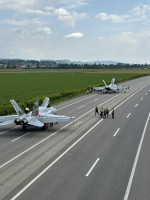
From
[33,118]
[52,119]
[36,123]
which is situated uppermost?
[33,118]

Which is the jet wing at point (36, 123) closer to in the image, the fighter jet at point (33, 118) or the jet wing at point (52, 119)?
the fighter jet at point (33, 118)

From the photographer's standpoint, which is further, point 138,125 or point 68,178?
point 138,125

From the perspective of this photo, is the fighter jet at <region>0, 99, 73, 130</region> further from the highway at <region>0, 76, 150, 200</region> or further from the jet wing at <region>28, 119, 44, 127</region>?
the highway at <region>0, 76, 150, 200</region>

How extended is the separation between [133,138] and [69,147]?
7.35 meters

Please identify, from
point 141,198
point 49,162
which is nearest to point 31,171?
point 49,162

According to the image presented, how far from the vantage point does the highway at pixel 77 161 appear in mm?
17062

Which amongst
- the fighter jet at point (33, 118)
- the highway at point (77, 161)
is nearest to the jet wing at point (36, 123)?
the fighter jet at point (33, 118)

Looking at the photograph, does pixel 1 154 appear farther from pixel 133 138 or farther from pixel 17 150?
pixel 133 138

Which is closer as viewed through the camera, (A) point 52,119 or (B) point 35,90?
(A) point 52,119

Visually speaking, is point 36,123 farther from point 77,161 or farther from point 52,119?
point 77,161

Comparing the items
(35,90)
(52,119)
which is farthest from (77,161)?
(35,90)

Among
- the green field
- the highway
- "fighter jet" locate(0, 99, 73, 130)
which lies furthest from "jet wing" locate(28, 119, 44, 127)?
the green field

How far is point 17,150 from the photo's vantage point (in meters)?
26.1

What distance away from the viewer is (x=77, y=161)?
897 inches
